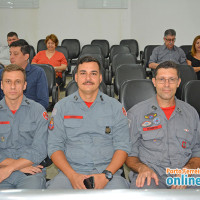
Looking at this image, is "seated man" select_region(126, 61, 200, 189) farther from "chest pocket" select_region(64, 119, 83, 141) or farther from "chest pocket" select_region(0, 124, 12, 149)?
"chest pocket" select_region(0, 124, 12, 149)

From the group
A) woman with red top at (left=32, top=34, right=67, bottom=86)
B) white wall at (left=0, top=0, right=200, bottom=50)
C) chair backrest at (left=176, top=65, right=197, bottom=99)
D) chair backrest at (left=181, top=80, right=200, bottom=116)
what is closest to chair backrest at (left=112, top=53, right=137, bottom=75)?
woman with red top at (left=32, top=34, right=67, bottom=86)

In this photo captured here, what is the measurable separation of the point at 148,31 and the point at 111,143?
19.4ft

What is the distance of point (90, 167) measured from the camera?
1.77 m

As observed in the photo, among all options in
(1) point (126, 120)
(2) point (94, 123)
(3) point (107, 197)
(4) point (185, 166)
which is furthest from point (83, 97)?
(3) point (107, 197)

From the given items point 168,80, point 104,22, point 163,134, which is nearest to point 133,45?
point 104,22

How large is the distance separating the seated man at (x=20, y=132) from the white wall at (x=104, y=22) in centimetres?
573

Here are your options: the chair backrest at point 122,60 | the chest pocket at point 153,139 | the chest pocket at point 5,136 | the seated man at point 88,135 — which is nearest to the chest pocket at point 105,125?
→ the seated man at point 88,135

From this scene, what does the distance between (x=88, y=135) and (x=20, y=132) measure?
1.55ft

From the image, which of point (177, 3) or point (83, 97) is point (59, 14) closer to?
point (177, 3)

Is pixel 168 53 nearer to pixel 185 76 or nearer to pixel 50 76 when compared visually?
pixel 185 76

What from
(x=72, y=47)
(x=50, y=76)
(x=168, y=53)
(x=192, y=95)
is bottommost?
(x=192, y=95)

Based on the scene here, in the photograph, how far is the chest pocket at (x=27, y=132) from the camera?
1.84 metres

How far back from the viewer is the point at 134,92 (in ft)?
7.98

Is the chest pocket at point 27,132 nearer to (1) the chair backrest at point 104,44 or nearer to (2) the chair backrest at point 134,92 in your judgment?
(2) the chair backrest at point 134,92
